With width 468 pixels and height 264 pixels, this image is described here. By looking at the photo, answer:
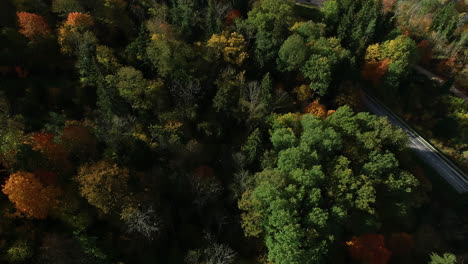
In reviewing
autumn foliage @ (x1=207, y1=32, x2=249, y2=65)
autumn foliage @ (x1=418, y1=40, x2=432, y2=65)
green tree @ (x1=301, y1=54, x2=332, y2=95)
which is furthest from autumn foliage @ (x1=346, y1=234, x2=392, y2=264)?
autumn foliage @ (x1=418, y1=40, x2=432, y2=65)

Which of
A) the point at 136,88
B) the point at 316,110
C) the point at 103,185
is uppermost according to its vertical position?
the point at 136,88

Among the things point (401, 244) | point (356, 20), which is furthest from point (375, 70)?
point (401, 244)

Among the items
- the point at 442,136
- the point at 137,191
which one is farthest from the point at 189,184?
the point at 442,136

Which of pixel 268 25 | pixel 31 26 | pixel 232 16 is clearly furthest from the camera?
pixel 232 16

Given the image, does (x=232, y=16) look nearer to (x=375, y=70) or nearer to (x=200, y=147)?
(x=200, y=147)

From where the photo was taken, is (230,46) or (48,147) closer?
(48,147)

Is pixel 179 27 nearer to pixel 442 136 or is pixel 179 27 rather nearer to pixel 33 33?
pixel 33 33
